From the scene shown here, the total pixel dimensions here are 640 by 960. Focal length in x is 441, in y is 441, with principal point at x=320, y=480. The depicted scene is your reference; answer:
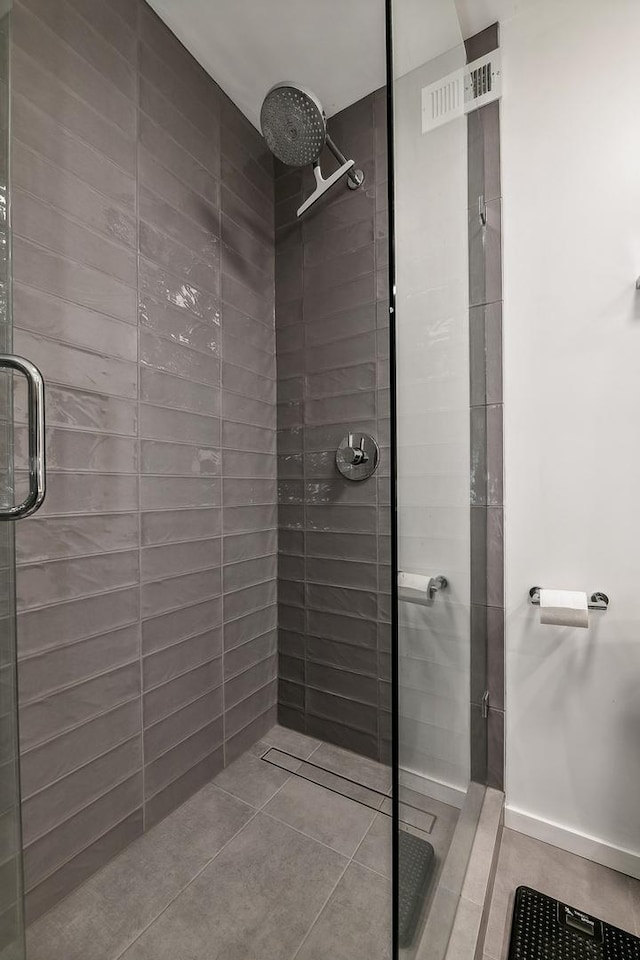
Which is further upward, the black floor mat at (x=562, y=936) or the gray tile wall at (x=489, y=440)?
the gray tile wall at (x=489, y=440)

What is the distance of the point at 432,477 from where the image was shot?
2.72 ft

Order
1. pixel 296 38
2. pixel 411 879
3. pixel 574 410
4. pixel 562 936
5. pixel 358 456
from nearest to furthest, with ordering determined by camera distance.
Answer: pixel 411 879
pixel 562 936
pixel 574 410
pixel 296 38
pixel 358 456

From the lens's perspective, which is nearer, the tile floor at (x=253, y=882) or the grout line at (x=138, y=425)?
the tile floor at (x=253, y=882)

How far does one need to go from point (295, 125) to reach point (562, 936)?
213 cm

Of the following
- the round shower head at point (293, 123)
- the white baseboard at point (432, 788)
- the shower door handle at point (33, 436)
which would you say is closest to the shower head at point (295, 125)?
the round shower head at point (293, 123)

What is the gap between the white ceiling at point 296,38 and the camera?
4.31 feet

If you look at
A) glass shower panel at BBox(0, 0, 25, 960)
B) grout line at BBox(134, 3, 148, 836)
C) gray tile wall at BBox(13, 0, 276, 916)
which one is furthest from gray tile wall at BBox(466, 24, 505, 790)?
glass shower panel at BBox(0, 0, 25, 960)

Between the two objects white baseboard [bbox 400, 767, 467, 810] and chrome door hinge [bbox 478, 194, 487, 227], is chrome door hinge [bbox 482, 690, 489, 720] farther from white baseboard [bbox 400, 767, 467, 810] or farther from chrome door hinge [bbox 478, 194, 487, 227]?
chrome door hinge [bbox 478, 194, 487, 227]

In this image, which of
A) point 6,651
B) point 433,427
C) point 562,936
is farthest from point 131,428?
point 562,936

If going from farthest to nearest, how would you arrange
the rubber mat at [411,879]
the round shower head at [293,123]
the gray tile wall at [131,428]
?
the round shower head at [293,123] → the gray tile wall at [131,428] → the rubber mat at [411,879]

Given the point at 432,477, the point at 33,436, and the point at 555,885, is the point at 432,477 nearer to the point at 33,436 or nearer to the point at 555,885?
the point at 33,436

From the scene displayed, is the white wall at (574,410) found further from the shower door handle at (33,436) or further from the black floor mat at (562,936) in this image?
the shower door handle at (33,436)

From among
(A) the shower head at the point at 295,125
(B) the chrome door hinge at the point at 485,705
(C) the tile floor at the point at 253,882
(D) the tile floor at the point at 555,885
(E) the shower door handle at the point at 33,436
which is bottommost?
(C) the tile floor at the point at 253,882

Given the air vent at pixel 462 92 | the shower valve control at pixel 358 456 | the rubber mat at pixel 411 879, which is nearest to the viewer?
the rubber mat at pixel 411 879
